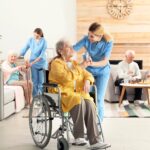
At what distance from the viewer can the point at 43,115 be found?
3.84 metres

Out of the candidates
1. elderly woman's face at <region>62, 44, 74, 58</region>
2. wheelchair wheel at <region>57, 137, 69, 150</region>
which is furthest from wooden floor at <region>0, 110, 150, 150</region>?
elderly woman's face at <region>62, 44, 74, 58</region>

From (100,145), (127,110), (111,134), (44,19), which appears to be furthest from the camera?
(44,19)

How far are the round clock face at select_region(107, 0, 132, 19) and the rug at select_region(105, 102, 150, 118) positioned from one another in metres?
2.29

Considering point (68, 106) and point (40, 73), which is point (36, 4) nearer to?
point (40, 73)

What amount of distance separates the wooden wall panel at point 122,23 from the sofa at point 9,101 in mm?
2769

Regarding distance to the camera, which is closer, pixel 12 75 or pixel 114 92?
pixel 12 75

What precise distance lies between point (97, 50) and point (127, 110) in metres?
2.01

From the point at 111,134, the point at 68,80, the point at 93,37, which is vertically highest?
the point at 93,37

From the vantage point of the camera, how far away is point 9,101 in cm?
551

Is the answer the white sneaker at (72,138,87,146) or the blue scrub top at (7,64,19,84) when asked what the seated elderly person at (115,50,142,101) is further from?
the white sneaker at (72,138,87,146)

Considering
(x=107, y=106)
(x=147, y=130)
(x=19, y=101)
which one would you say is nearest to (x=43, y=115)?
(x=147, y=130)

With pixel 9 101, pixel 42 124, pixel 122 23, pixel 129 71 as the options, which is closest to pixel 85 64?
pixel 42 124

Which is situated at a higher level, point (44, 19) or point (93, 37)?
point (44, 19)

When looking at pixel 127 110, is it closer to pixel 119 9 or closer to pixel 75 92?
pixel 75 92
